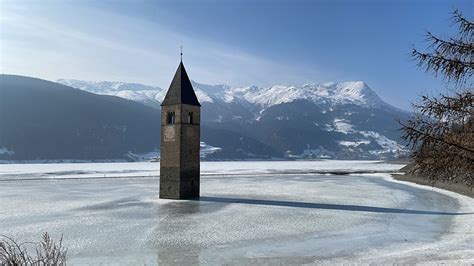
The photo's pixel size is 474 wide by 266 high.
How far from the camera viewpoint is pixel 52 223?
78.2 feet

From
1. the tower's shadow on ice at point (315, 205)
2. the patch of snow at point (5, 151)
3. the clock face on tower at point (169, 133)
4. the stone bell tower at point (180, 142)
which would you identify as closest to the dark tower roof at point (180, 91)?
the stone bell tower at point (180, 142)

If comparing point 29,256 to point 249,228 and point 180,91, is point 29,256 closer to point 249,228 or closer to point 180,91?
point 249,228

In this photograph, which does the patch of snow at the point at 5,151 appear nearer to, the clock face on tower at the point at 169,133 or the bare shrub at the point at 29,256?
the clock face on tower at the point at 169,133

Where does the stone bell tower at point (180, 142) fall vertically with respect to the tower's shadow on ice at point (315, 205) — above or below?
above

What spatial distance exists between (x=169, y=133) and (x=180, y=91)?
403 cm

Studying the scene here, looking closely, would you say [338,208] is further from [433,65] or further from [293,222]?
[433,65]

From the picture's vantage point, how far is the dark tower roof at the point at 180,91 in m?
40.2

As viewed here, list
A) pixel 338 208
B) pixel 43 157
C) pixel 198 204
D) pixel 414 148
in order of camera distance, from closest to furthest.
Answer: pixel 414 148 < pixel 338 208 < pixel 198 204 < pixel 43 157

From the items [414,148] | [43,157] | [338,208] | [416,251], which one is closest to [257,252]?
[416,251]

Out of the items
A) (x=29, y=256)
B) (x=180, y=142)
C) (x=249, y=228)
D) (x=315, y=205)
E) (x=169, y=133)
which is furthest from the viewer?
(x=169, y=133)

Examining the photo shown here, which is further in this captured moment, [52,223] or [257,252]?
[52,223]

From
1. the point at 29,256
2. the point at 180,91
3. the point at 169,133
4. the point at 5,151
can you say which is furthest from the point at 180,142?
the point at 5,151

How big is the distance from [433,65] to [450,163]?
2.11 metres

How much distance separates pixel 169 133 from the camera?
39.7 meters
